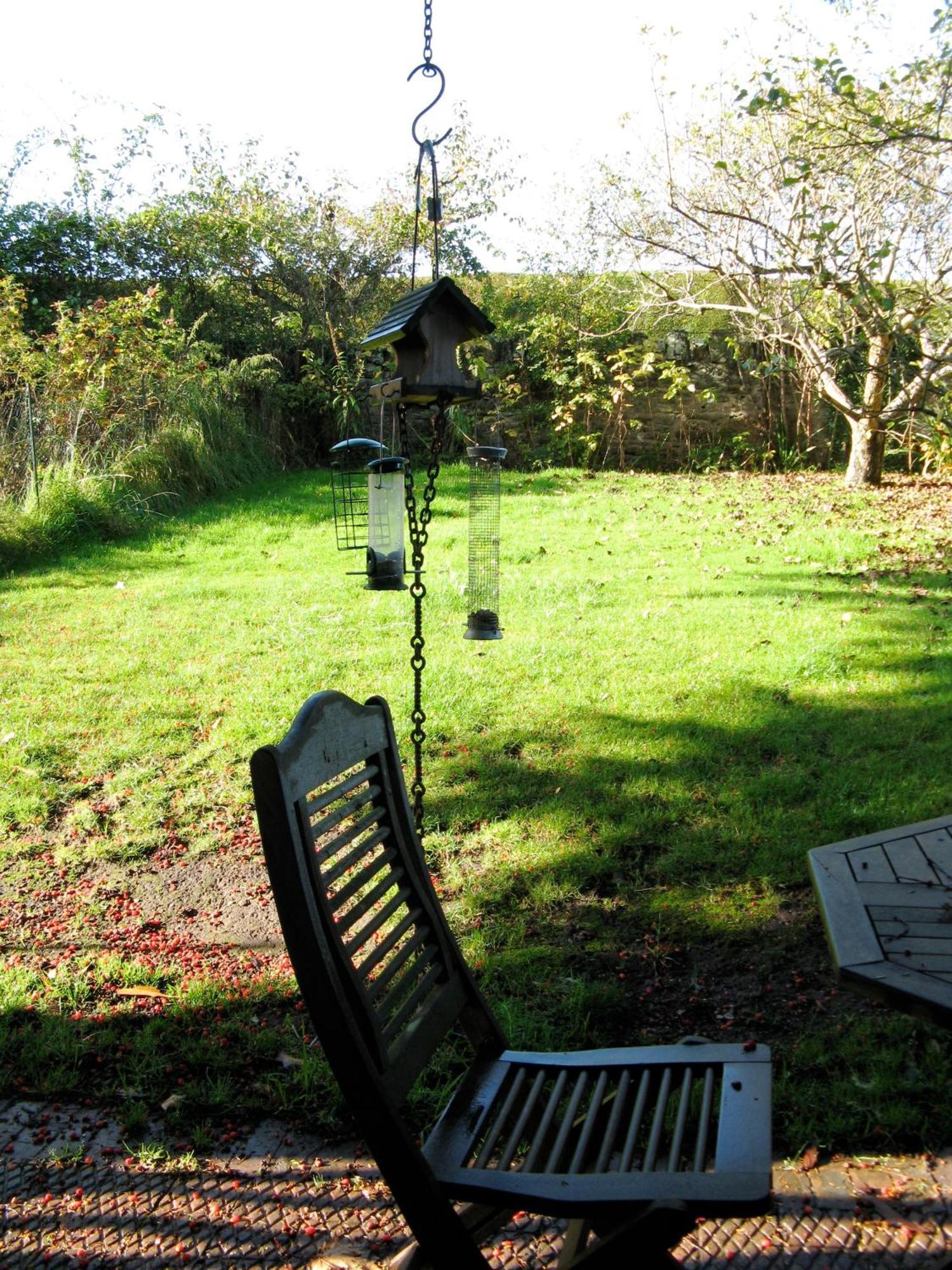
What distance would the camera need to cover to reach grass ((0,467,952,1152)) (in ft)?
9.39

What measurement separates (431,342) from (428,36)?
864mm

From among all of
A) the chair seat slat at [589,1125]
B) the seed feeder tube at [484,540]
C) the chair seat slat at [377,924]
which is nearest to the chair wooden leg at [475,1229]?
the chair seat slat at [589,1125]

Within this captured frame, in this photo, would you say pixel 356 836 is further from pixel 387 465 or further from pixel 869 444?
pixel 869 444

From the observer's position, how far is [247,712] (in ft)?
16.5

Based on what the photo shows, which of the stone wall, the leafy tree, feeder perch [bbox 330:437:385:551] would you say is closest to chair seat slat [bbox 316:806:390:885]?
feeder perch [bbox 330:437:385:551]

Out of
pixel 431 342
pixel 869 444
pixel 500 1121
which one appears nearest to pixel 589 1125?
pixel 500 1121

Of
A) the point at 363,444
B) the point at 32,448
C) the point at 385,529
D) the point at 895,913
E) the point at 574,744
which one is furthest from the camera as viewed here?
the point at 32,448

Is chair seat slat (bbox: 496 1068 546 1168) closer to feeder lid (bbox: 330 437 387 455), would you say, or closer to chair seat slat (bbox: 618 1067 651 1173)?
chair seat slat (bbox: 618 1067 651 1173)

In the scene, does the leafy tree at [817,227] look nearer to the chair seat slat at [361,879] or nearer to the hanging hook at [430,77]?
the hanging hook at [430,77]

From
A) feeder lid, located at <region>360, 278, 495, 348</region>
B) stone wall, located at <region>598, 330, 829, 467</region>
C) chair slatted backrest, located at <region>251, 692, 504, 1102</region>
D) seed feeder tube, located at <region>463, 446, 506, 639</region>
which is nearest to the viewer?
chair slatted backrest, located at <region>251, 692, 504, 1102</region>

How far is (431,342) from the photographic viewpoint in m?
2.66

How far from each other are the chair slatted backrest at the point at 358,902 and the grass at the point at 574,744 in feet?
2.84

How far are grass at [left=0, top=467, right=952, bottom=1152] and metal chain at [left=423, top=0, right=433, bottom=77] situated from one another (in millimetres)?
2673

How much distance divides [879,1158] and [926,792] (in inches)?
82.3
